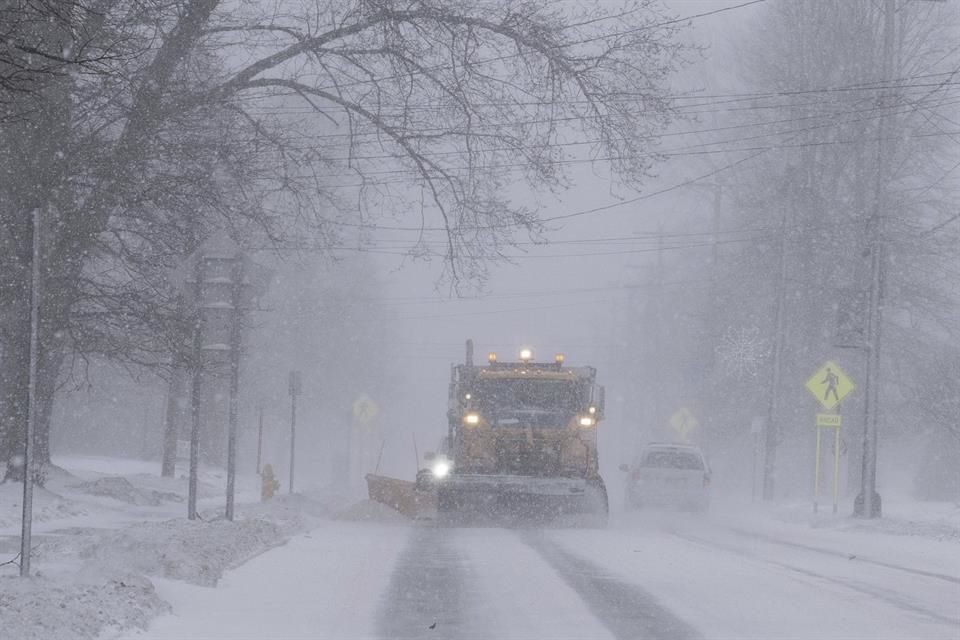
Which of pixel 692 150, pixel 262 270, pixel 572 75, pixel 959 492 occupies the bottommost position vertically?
pixel 959 492

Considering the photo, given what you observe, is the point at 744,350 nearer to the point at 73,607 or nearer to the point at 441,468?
the point at 441,468

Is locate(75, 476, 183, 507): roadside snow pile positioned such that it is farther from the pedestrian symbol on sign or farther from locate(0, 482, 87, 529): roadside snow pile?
the pedestrian symbol on sign

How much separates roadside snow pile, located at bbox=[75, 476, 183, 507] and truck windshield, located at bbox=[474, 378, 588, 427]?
604 centimetres

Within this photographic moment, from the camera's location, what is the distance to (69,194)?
20.6 metres

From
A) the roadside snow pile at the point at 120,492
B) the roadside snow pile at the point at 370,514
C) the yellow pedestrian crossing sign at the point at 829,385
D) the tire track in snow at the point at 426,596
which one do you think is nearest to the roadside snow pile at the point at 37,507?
the roadside snow pile at the point at 120,492

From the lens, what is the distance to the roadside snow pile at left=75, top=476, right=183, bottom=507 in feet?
81.5

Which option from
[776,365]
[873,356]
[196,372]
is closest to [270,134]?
[196,372]

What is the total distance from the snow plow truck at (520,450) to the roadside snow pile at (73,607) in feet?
41.6

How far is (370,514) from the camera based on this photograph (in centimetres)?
2630

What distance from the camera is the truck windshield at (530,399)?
24.8m

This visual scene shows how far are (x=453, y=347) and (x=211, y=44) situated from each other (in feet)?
462

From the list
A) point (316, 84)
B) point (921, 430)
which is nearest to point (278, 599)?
point (316, 84)

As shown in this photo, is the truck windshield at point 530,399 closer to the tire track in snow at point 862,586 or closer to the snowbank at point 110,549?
the snowbank at point 110,549

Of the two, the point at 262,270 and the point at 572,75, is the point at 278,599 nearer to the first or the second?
the point at 262,270
